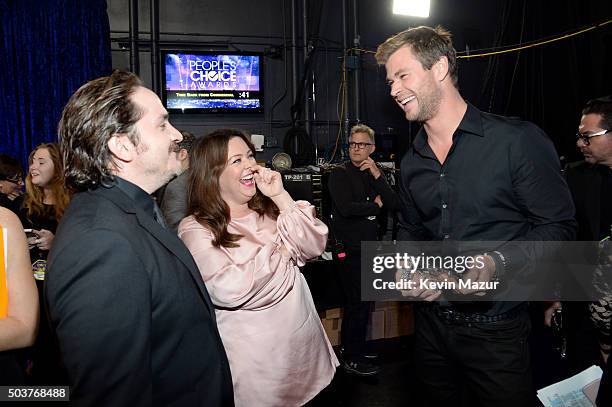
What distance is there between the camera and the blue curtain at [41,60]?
201 inches

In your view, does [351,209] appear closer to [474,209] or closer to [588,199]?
[588,199]

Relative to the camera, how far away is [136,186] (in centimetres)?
130

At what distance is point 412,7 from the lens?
19.3 feet

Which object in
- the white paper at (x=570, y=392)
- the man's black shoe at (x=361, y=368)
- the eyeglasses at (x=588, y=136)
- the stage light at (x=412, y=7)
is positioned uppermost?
the stage light at (x=412, y=7)

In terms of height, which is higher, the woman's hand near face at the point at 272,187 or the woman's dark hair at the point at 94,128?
the woman's dark hair at the point at 94,128

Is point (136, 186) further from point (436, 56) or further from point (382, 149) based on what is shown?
point (382, 149)

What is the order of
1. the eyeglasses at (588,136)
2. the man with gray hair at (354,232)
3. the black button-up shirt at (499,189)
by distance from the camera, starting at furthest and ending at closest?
the man with gray hair at (354,232) < the eyeglasses at (588,136) < the black button-up shirt at (499,189)

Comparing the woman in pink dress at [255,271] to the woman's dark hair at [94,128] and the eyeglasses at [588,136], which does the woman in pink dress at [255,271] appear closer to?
the woman's dark hair at [94,128]

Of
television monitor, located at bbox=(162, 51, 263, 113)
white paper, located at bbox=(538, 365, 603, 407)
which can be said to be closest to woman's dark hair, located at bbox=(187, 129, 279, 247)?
white paper, located at bbox=(538, 365, 603, 407)

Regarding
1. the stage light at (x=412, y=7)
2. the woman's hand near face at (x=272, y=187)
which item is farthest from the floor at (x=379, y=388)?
the stage light at (x=412, y=7)

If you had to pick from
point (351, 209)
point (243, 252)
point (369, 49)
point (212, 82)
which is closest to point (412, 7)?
point (369, 49)

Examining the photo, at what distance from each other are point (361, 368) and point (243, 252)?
2.11 m

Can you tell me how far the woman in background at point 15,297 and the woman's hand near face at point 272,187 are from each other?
0.93 m

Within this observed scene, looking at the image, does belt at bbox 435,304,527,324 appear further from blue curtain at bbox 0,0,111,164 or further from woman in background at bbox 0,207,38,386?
blue curtain at bbox 0,0,111,164
